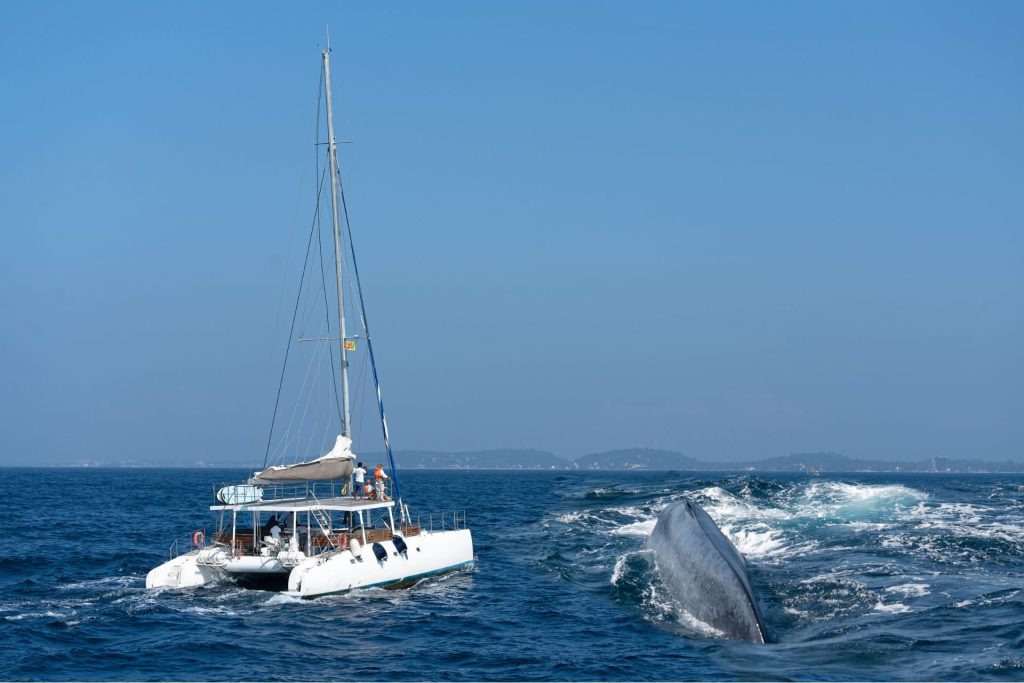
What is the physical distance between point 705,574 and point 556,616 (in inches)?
163

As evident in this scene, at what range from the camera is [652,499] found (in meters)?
59.7

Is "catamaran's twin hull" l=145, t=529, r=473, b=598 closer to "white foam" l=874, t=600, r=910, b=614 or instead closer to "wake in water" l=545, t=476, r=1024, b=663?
"wake in water" l=545, t=476, r=1024, b=663

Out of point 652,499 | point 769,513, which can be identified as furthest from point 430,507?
point 769,513

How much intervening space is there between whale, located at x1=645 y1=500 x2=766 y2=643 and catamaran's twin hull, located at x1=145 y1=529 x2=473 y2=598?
7596 millimetres

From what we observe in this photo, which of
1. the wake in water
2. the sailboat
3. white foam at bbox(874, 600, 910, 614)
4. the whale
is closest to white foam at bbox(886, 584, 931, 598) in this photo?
the wake in water

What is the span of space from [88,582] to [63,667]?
10.2 meters

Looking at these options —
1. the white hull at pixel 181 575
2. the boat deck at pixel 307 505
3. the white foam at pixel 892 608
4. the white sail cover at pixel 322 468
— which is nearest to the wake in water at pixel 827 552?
the white foam at pixel 892 608

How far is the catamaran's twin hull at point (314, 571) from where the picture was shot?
82.5 ft

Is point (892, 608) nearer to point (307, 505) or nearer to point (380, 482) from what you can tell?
point (380, 482)

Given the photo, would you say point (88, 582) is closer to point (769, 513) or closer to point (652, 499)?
point (769, 513)

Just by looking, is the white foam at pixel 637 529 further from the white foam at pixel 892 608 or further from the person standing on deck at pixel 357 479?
the white foam at pixel 892 608

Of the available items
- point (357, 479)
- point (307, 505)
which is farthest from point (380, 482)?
point (307, 505)

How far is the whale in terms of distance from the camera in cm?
2175

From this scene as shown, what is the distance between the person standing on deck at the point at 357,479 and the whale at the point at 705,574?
374 inches
